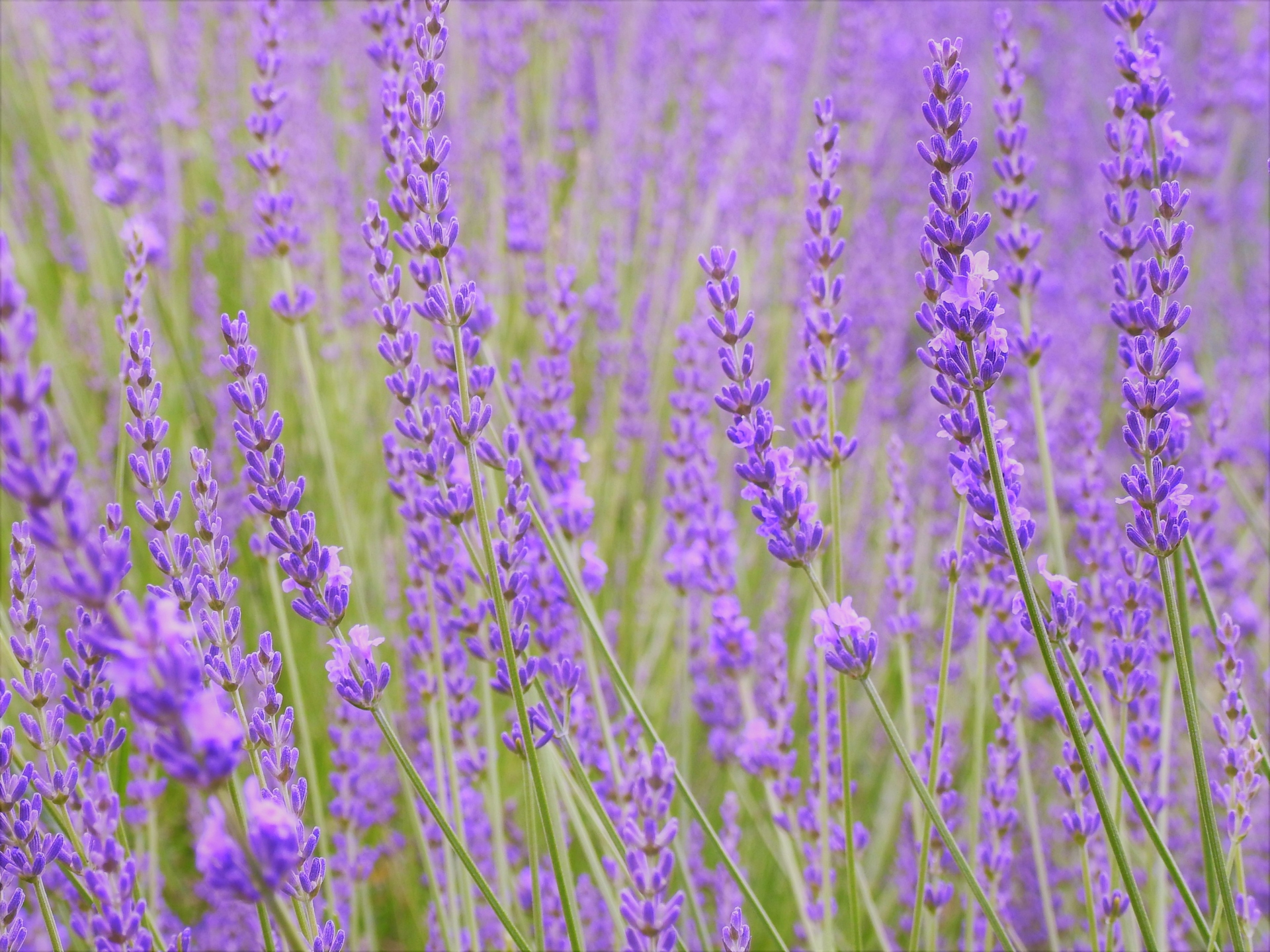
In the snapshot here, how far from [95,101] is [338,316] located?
2.60 ft

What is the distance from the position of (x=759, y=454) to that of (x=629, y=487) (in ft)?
5.97

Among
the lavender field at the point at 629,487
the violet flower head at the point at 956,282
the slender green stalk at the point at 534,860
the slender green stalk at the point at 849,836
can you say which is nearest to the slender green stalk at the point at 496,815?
the lavender field at the point at 629,487

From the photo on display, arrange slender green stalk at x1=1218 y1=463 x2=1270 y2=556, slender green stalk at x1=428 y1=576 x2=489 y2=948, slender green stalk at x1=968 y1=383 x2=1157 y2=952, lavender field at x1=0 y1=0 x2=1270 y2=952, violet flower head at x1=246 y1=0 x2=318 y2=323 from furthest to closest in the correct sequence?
slender green stalk at x1=1218 y1=463 x2=1270 y2=556, violet flower head at x1=246 y1=0 x2=318 y2=323, slender green stalk at x1=428 y1=576 x2=489 y2=948, lavender field at x1=0 y1=0 x2=1270 y2=952, slender green stalk at x1=968 y1=383 x2=1157 y2=952

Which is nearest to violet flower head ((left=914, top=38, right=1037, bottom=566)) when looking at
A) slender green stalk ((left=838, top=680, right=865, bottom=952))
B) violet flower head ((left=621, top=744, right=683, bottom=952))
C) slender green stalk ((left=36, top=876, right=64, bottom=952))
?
slender green stalk ((left=838, top=680, right=865, bottom=952))

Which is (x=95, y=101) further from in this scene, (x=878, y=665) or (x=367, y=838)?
(x=878, y=665)

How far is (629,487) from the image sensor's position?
2.78 metres

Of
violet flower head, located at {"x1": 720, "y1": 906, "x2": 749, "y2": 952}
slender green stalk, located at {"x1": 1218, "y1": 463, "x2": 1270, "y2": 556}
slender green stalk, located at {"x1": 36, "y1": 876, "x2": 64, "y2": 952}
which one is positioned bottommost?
slender green stalk, located at {"x1": 36, "y1": 876, "x2": 64, "y2": 952}

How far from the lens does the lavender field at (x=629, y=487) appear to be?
3.00 feet

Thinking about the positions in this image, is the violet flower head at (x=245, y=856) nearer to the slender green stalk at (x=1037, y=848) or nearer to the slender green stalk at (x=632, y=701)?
the slender green stalk at (x=632, y=701)

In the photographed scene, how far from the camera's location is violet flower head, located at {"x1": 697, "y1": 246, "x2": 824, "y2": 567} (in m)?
0.95

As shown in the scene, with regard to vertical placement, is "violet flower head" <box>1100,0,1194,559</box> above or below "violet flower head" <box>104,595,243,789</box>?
above

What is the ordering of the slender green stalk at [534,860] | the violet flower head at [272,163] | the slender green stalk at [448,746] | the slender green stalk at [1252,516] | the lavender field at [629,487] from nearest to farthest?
the lavender field at [629,487] < the slender green stalk at [534,860] < the slender green stalk at [448,746] < the violet flower head at [272,163] < the slender green stalk at [1252,516]

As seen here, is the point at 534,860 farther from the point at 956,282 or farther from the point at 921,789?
the point at 956,282

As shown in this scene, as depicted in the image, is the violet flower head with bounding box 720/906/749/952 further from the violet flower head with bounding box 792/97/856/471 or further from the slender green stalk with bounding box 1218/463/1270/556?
the slender green stalk with bounding box 1218/463/1270/556
